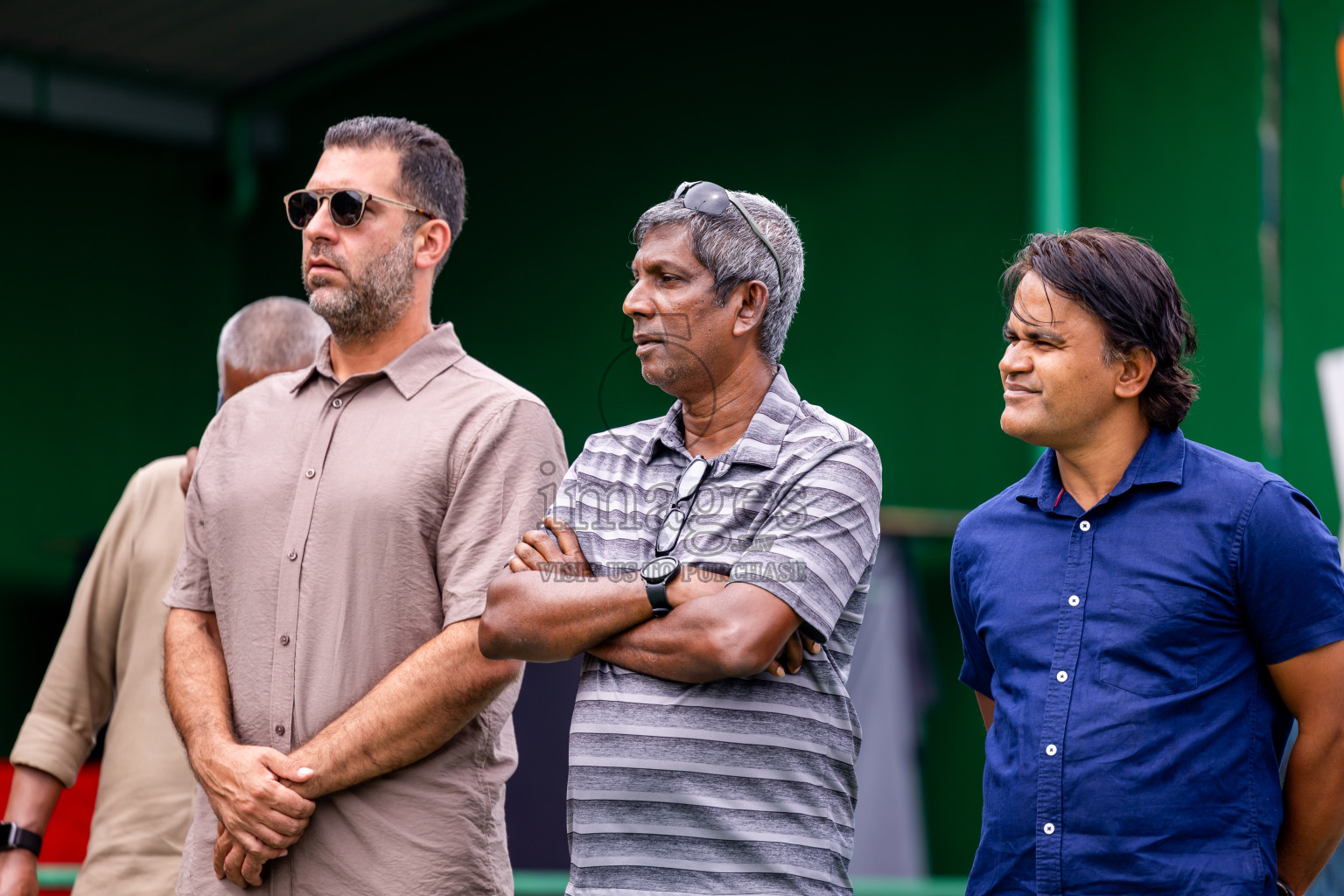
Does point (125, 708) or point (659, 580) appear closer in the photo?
point (659, 580)

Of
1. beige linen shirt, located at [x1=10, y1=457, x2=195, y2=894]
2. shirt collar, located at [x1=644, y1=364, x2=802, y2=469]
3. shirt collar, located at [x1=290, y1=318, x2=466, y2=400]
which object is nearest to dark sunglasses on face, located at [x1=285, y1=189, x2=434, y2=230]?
shirt collar, located at [x1=290, y1=318, x2=466, y2=400]

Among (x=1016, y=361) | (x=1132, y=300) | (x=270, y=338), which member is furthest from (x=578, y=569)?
(x=270, y=338)

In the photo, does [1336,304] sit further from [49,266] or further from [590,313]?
[49,266]

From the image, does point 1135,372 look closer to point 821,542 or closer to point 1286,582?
point 1286,582

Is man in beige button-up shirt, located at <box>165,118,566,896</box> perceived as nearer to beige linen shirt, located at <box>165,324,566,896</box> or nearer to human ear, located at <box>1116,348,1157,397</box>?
beige linen shirt, located at <box>165,324,566,896</box>

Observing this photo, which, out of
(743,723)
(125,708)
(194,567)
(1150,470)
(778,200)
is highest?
(778,200)

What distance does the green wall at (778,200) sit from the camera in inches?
180

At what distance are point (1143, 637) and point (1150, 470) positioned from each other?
28 cm

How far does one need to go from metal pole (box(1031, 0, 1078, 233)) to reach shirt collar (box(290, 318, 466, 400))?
2.83 m

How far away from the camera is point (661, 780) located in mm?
2111

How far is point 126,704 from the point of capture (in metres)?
3.13

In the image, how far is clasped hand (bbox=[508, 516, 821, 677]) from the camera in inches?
84.8

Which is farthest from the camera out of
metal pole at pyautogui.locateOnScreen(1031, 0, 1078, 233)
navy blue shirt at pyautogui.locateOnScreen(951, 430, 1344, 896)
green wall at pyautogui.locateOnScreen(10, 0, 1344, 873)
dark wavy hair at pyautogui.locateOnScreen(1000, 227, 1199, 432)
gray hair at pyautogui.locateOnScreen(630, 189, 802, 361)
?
metal pole at pyautogui.locateOnScreen(1031, 0, 1078, 233)

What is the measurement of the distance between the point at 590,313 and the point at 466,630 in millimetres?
3927
